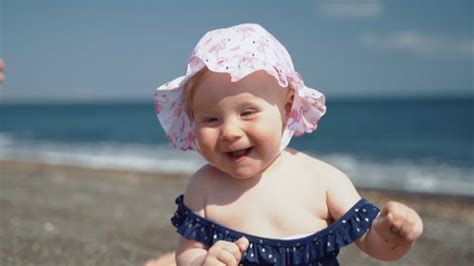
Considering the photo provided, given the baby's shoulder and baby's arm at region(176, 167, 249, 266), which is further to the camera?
the baby's shoulder

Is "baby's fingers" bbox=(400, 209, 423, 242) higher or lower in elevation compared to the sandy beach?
higher

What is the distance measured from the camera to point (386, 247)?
8.28ft

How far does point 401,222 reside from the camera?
2.33m

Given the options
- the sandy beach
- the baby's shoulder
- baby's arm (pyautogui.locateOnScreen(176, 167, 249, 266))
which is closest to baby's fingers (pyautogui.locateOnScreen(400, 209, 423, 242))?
baby's arm (pyautogui.locateOnScreen(176, 167, 249, 266))

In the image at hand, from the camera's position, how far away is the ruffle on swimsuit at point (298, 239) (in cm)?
256

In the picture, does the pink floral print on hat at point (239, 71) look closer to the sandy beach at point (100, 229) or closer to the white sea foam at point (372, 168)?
the sandy beach at point (100, 229)

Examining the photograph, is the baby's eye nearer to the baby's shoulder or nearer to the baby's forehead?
the baby's forehead

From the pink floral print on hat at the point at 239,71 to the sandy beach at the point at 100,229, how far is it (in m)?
1.93

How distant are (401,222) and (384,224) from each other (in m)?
0.13

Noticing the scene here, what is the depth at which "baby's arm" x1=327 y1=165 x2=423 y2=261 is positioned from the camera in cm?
232

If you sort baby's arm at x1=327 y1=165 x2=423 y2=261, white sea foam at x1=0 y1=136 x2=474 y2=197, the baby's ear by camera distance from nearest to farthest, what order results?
baby's arm at x1=327 y1=165 x2=423 y2=261, the baby's ear, white sea foam at x1=0 y1=136 x2=474 y2=197

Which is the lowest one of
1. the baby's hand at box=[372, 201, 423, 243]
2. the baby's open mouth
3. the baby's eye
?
the baby's hand at box=[372, 201, 423, 243]

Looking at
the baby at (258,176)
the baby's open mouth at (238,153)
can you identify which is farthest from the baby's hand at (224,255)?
the baby's open mouth at (238,153)

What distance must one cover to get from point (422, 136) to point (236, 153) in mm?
31597
